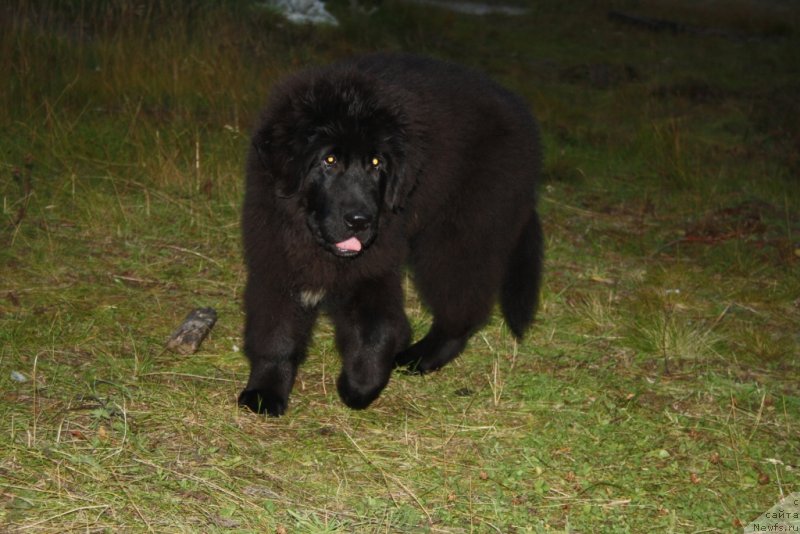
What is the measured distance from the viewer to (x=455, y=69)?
4.14m

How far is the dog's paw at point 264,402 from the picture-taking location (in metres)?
3.46

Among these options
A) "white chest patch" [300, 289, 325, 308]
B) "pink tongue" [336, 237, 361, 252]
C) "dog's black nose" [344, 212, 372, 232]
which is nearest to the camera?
"dog's black nose" [344, 212, 372, 232]

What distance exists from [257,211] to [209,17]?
4904 millimetres

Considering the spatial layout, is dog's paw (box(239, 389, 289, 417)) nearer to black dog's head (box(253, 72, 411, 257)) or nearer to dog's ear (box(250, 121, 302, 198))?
black dog's head (box(253, 72, 411, 257))

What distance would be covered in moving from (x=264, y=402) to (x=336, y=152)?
893 millimetres

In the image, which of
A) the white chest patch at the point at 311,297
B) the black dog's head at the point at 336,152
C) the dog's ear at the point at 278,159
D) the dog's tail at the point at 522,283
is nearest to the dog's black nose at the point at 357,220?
the black dog's head at the point at 336,152

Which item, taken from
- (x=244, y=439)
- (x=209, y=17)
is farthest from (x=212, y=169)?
(x=244, y=439)

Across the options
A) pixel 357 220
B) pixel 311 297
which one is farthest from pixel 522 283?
pixel 357 220

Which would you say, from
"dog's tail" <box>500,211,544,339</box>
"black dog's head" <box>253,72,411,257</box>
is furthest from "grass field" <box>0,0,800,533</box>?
"black dog's head" <box>253,72,411,257</box>

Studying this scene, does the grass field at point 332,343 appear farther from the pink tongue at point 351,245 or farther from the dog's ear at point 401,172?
the dog's ear at point 401,172

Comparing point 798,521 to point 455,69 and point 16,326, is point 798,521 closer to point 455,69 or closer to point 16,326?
point 455,69

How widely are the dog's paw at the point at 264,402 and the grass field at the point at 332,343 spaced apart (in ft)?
0.16

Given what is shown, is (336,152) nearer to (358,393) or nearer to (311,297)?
(311,297)

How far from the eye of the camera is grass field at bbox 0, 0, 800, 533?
2.96 m
